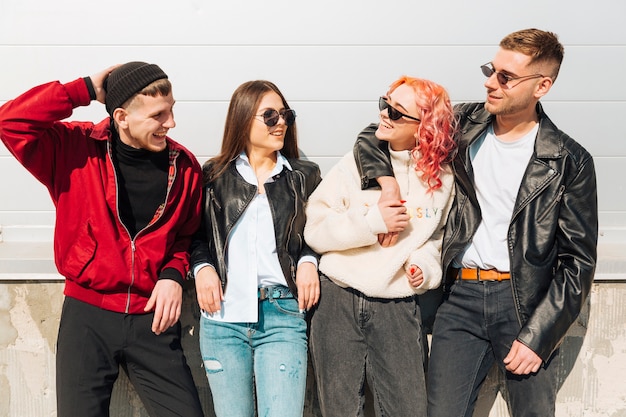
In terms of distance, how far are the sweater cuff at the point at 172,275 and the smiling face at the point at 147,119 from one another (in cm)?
60

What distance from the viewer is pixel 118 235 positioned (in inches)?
126

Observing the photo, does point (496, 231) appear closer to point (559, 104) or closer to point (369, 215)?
point (369, 215)

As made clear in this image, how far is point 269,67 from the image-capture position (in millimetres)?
3920

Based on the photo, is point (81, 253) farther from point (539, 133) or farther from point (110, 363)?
point (539, 133)

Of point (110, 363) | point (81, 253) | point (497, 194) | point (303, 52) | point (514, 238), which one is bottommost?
point (110, 363)

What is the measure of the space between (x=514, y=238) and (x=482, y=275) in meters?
0.25

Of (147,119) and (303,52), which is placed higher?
(303,52)

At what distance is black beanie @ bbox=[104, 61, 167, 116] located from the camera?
121 inches

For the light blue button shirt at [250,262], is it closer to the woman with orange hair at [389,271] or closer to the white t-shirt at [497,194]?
the woman with orange hair at [389,271]

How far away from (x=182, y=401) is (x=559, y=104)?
2697 mm

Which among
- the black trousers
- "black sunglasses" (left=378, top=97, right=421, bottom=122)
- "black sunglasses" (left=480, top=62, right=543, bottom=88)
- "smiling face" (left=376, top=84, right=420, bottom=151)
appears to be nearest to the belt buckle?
the black trousers

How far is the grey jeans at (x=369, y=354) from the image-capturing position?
3.29m

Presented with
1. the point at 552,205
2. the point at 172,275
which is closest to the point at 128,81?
the point at 172,275

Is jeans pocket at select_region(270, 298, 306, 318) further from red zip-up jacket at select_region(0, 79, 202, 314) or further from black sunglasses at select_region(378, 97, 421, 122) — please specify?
black sunglasses at select_region(378, 97, 421, 122)
